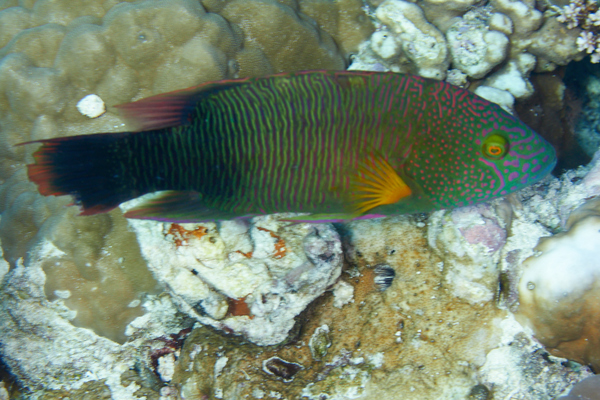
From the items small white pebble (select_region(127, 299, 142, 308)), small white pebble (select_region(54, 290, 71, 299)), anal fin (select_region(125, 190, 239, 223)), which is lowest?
small white pebble (select_region(54, 290, 71, 299))

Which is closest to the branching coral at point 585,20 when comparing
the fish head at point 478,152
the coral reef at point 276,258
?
the coral reef at point 276,258

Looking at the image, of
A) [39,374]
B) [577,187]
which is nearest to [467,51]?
[577,187]

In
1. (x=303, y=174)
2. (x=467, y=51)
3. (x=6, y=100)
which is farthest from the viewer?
(x=467, y=51)

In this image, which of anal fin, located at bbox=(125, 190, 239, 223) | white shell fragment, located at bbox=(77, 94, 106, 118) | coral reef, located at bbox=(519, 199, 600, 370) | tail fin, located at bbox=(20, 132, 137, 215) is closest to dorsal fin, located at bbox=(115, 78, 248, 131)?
tail fin, located at bbox=(20, 132, 137, 215)

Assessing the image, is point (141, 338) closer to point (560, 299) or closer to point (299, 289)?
point (299, 289)

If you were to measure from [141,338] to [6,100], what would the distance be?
265 cm

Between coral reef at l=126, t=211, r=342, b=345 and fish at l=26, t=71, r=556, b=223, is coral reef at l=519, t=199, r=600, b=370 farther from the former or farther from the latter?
coral reef at l=126, t=211, r=342, b=345

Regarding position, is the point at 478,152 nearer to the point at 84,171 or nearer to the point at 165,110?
the point at 165,110

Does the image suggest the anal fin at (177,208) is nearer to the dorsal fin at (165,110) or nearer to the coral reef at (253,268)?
the dorsal fin at (165,110)

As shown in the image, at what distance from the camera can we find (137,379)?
3.81 metres

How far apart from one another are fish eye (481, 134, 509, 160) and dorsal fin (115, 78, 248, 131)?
1627 mm

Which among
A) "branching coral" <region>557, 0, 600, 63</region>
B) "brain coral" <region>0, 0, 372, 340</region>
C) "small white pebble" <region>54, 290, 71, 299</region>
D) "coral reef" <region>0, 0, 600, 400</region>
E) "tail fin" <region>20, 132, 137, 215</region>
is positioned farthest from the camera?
"branching coral" <region>557, 0, 600, 63</region>

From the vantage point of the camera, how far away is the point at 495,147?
208cm

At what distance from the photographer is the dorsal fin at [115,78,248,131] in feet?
6.56
